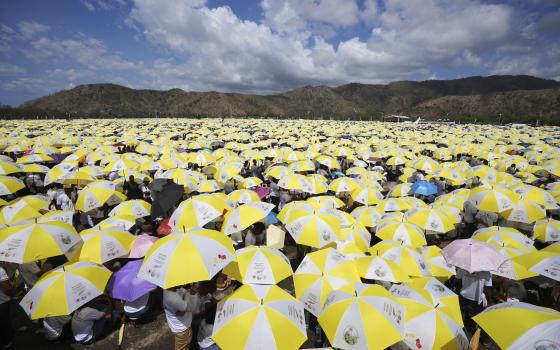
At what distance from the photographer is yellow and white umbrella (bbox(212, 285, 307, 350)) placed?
3072 millimetres

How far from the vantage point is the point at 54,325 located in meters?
4.81

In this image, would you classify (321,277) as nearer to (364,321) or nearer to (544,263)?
(364,321)

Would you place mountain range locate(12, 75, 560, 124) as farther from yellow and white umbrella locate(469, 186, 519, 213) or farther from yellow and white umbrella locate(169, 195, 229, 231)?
yellow and white umbrella locate(169, 195, 229, 231)

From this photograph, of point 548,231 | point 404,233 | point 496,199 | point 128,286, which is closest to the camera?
point 128,286

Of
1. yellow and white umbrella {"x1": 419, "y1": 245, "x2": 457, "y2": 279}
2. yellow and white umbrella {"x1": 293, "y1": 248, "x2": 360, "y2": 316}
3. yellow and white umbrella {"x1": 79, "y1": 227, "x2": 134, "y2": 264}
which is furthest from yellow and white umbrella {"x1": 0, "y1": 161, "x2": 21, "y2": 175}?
yellow and white umbrella {"x1": 419, "y1": 245, "x2": 457, "y2": 279}

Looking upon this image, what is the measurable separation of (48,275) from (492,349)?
7750 mm

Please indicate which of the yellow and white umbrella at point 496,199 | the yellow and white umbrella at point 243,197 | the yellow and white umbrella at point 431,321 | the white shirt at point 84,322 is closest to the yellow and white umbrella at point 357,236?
the yellow and white umbrella at point 431,321

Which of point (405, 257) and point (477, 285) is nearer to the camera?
point (405, 257)

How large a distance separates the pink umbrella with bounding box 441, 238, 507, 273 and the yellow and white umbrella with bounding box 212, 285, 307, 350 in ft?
10.8

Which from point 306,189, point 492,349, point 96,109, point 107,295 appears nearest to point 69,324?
point 107,295

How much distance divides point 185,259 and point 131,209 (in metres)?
4.06

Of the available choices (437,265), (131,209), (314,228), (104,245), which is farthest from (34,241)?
(437,265)

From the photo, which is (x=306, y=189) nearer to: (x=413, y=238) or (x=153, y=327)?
(x=413, y=238)

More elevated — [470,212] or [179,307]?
[179,307]
